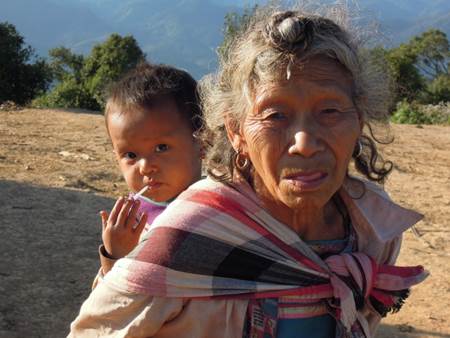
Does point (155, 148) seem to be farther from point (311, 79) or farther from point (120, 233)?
point (311, 79)

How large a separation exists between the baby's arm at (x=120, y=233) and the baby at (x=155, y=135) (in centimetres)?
24

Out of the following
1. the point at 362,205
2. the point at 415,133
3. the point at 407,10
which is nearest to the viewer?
the point at 362,205

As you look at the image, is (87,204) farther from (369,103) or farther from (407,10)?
(407,10)

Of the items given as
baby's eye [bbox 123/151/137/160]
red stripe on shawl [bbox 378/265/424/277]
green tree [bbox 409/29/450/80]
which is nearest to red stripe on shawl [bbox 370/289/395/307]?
red stripe on shawl [bbox 378/265/424/277]

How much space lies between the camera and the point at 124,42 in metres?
23.8

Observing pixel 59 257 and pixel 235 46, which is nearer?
pixel 235 46

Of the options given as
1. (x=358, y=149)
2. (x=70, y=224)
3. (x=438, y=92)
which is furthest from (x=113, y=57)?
(x=358, y=149)

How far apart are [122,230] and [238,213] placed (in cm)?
41

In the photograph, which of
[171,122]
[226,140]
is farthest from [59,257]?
[226,140]

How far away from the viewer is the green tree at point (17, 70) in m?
19.6

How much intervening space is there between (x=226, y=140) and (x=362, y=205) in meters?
0.44

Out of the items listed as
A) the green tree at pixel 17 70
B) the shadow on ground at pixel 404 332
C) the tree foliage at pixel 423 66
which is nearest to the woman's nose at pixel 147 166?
the shadow on ground at pixel 404 332

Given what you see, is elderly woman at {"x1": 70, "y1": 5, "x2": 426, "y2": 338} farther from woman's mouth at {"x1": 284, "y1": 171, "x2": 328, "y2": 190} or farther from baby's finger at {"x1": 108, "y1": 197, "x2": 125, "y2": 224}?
baby's finger at {"x1": 108, "y1": 197, "x2": 125, "y2": 224}

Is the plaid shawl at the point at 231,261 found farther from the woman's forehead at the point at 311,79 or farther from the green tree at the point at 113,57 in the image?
the green tree at the point at 113,57
